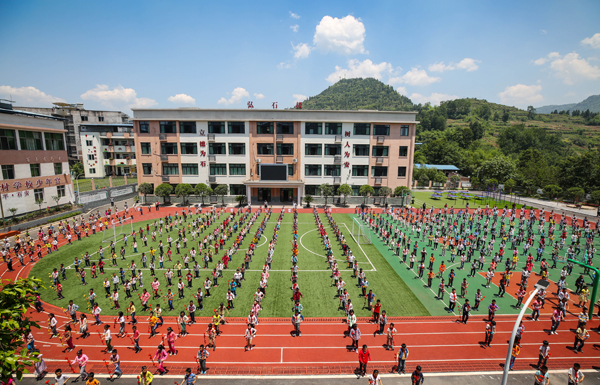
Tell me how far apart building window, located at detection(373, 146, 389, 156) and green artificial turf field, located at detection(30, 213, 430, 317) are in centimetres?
2540

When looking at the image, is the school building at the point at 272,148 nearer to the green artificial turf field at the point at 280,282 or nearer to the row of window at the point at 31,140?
the row of window at the point at 31,140

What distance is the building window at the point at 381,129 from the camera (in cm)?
4975

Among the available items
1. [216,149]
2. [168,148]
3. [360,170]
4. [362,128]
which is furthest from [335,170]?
[168,148]

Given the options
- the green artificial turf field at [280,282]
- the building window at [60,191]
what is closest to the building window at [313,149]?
the green artificial turf field at [280,282]

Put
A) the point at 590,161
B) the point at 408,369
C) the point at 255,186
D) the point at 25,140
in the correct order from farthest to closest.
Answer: the point at 590,161 → the point at 255,186 → the point at 25,140 → the point at 408,369

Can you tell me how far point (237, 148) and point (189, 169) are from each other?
970cm

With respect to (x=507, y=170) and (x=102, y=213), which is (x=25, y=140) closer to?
(x=102, y=213)

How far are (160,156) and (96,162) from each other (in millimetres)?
39887

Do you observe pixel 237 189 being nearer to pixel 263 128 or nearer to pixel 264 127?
pixel 263 128

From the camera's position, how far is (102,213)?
42.2 metres

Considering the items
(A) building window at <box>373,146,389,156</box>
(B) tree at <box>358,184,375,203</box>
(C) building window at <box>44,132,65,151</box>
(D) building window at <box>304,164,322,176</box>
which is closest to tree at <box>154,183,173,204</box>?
(C) building window at <box>44,132,65,151</box>

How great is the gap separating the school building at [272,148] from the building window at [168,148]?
0.18m

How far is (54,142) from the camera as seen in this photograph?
41.4 metres

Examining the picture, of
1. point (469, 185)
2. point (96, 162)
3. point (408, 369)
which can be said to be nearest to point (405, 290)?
point (408, 369)
